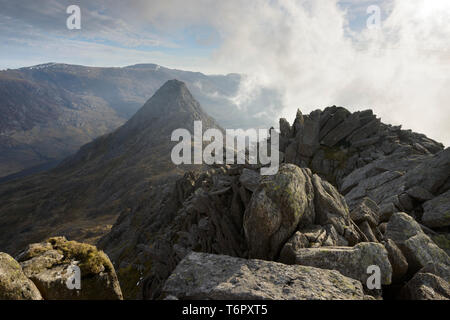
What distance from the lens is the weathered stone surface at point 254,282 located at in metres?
10.8

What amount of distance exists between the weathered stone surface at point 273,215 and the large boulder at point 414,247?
7.40m

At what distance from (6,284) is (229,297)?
27.8 feet

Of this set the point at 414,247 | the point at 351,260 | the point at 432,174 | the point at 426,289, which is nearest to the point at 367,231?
the point at 414,247

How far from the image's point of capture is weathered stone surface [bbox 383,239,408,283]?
1516 centimetres

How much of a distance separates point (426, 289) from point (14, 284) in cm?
1863

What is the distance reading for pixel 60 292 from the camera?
1061 centimetres

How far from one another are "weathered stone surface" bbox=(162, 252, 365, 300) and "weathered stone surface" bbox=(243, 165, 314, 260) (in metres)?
3.21

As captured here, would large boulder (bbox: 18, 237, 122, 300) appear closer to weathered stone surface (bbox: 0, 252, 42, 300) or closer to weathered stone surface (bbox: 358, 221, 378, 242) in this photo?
weathered stone surface (bbox: 0, 252, 42, 300)

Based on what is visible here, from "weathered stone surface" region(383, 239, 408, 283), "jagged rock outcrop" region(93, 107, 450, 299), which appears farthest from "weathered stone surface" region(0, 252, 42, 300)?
"weathered stone surface" region(383, 239, 408, 283)

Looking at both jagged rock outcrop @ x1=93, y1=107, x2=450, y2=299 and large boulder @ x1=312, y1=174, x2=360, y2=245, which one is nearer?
jagged rock outcrop @ x1=93, y1=107, x2=450, y2=299

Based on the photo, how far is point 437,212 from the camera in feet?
85.6

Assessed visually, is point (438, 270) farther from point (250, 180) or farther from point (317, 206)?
point (250, 180)
